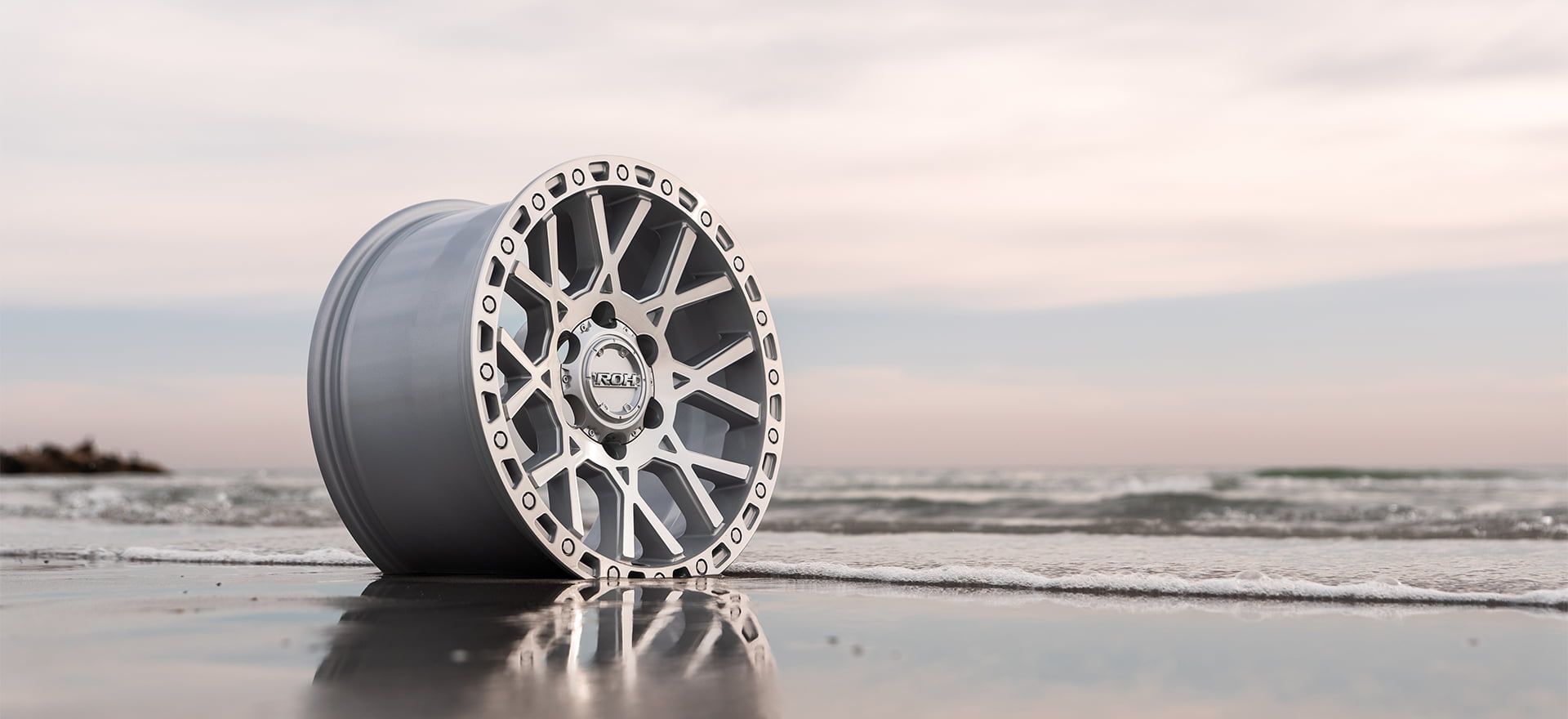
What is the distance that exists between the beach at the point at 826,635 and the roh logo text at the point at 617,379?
1.04 metres

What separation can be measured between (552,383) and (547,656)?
97.8 inches

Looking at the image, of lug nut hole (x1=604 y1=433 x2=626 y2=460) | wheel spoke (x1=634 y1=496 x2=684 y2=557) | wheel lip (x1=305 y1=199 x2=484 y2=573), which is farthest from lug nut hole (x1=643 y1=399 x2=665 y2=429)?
wheel lip (x1=305 y1=199 x2=484 y2=573)

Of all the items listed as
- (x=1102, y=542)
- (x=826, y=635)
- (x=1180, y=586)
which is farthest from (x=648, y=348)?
(x=1102, y=542)

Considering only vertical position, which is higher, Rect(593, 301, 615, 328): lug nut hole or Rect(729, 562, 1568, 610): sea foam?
Rect(593, 301, 615, 328): lug nut hole

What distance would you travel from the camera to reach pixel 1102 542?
33.8 feet

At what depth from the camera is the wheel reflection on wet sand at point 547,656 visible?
A: 11.1 feet

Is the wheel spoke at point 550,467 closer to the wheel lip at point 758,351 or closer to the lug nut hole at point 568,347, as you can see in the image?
the wheel lip at point 758,351

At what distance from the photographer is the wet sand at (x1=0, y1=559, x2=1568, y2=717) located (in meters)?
3.49

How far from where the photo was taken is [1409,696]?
146 inches

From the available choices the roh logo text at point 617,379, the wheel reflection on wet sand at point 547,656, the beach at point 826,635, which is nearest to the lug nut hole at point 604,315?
the roh logo text at point 617,379

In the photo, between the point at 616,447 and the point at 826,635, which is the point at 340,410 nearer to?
the point at 616,447

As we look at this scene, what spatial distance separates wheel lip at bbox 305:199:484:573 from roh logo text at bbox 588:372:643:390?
4.08ft

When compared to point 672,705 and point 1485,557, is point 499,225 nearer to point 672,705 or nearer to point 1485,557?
point 672,705

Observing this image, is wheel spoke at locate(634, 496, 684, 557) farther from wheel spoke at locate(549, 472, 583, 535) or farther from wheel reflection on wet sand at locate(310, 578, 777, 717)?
wheel reflection on wet sand at locate(310, 578, 777, 717)
